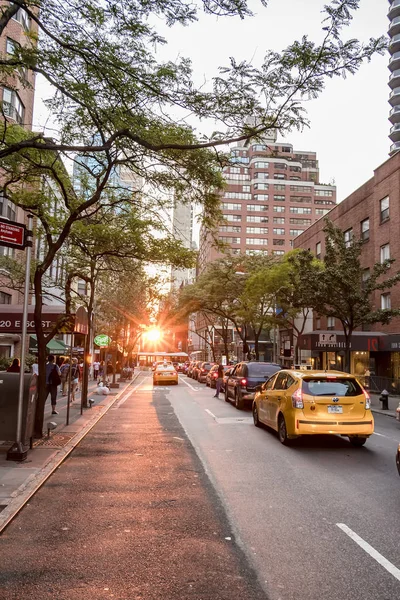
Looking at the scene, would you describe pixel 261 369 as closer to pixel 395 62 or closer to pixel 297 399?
pixel 297 399

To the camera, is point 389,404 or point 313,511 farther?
point 389,404

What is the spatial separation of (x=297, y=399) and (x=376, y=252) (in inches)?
1023

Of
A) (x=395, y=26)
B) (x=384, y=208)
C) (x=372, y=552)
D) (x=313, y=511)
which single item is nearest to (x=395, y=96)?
(x=395, y=26)

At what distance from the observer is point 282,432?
1115 cm

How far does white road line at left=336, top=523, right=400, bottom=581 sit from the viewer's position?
174 inches

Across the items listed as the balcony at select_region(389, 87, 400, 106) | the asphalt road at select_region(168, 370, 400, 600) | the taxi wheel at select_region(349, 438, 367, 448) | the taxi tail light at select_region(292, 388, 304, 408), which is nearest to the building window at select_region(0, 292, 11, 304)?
the asphalt road at select_region(168, 370, 400, 600)

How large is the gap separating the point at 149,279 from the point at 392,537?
25342mm

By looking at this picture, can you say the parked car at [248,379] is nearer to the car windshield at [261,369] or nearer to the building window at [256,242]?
the car windshield at [261,369]

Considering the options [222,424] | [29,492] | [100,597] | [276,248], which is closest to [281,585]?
[100,597]

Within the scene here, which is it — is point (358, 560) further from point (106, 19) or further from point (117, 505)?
point (106, 19)

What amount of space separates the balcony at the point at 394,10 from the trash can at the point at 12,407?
96725mm

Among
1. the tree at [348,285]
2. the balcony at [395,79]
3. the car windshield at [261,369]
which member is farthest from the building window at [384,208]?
the balcony at [395,79]

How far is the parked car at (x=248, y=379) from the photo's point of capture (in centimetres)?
1836

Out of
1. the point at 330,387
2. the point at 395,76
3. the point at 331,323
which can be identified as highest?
the point at 395,76
